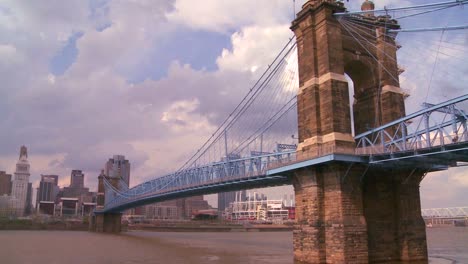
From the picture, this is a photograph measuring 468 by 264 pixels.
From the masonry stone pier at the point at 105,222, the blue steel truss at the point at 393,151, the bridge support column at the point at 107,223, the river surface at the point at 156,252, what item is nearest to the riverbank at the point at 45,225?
the masonry stone pier at the point at 105,222

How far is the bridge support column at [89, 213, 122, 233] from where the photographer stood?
111625 mm

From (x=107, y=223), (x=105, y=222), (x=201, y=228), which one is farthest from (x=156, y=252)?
(x=201, y=228)

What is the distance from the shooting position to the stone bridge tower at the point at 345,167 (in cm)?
3030

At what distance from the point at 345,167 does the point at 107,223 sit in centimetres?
9362

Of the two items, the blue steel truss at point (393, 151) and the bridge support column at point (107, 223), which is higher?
the blue steel truss at point (393, 151)

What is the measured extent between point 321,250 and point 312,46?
15317 mm

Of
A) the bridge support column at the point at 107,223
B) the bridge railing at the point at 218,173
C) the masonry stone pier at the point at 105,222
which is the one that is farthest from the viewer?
the masonry stone pier at the point at 105,222

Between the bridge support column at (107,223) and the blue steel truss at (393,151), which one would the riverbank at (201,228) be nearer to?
the bridge support column at (107,223)

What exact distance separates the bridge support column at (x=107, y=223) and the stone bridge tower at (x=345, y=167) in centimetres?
8799

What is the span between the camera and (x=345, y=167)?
30.8 metres

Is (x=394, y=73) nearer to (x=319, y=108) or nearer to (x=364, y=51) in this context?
(x=364, y=51)

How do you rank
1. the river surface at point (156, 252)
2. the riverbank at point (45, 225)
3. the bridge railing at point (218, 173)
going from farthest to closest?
the riverbank at point (45, 225) → the bridge railing at point (218, 173) → the river surface at point (156, 252)

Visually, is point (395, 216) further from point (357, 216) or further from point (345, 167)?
point (345, 167)

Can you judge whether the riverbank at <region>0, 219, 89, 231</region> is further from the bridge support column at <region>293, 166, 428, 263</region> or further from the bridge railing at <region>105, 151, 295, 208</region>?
the bridge support column at <region>293, 166, 428, 263</region>
